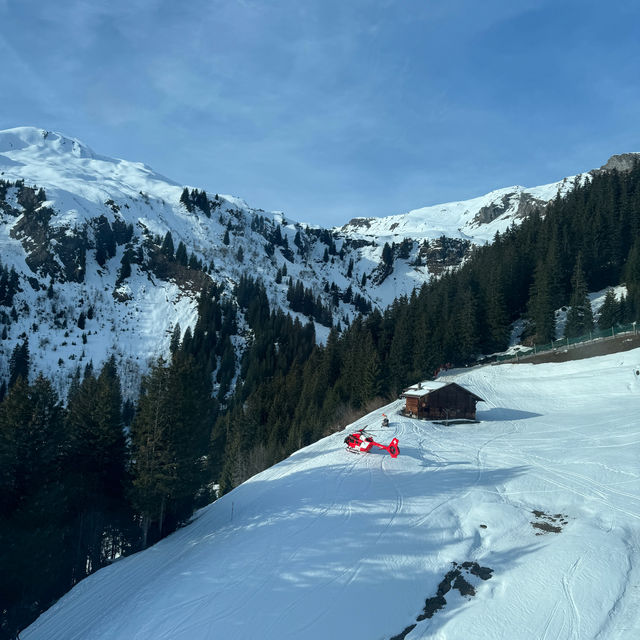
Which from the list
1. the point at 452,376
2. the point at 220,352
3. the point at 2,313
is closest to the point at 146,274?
the point at 2,313

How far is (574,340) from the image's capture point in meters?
53.1

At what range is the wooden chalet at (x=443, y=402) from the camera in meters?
37.1

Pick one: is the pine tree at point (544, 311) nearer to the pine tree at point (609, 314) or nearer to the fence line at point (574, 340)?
the fence line at point (574, 340)

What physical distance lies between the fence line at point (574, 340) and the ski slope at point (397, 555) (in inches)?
1081

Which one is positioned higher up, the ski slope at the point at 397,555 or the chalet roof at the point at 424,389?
the chalet roof at the point at 424,389

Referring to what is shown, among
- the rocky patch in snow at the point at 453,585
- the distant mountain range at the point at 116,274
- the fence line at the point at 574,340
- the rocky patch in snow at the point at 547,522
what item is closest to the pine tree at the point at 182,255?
the distant mountain range at the point at 116,274

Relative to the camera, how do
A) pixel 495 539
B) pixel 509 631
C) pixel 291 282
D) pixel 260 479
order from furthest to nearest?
1. pixel 291 282
2. pixel 260 479
3. pixel 495 539
4. pixel 509 631

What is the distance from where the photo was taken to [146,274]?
461 ft

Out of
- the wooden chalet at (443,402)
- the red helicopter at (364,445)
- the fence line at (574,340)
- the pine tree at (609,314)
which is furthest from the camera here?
the pine tree at (609,314)

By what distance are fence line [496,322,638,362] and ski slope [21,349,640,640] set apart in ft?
90.1

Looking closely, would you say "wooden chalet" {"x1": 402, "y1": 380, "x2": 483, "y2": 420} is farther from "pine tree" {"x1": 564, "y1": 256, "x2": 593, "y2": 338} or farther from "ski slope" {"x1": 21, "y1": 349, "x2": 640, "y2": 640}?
"pine tree" {"x1": 564, "y1": 256, "x2": 593, "y2": 338}

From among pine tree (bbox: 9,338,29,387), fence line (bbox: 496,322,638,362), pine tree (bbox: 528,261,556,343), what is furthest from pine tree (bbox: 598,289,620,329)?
pine tree (bbox: 9,338,29,387)

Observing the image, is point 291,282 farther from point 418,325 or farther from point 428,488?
point 428,488

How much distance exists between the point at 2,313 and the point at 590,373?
129 m
